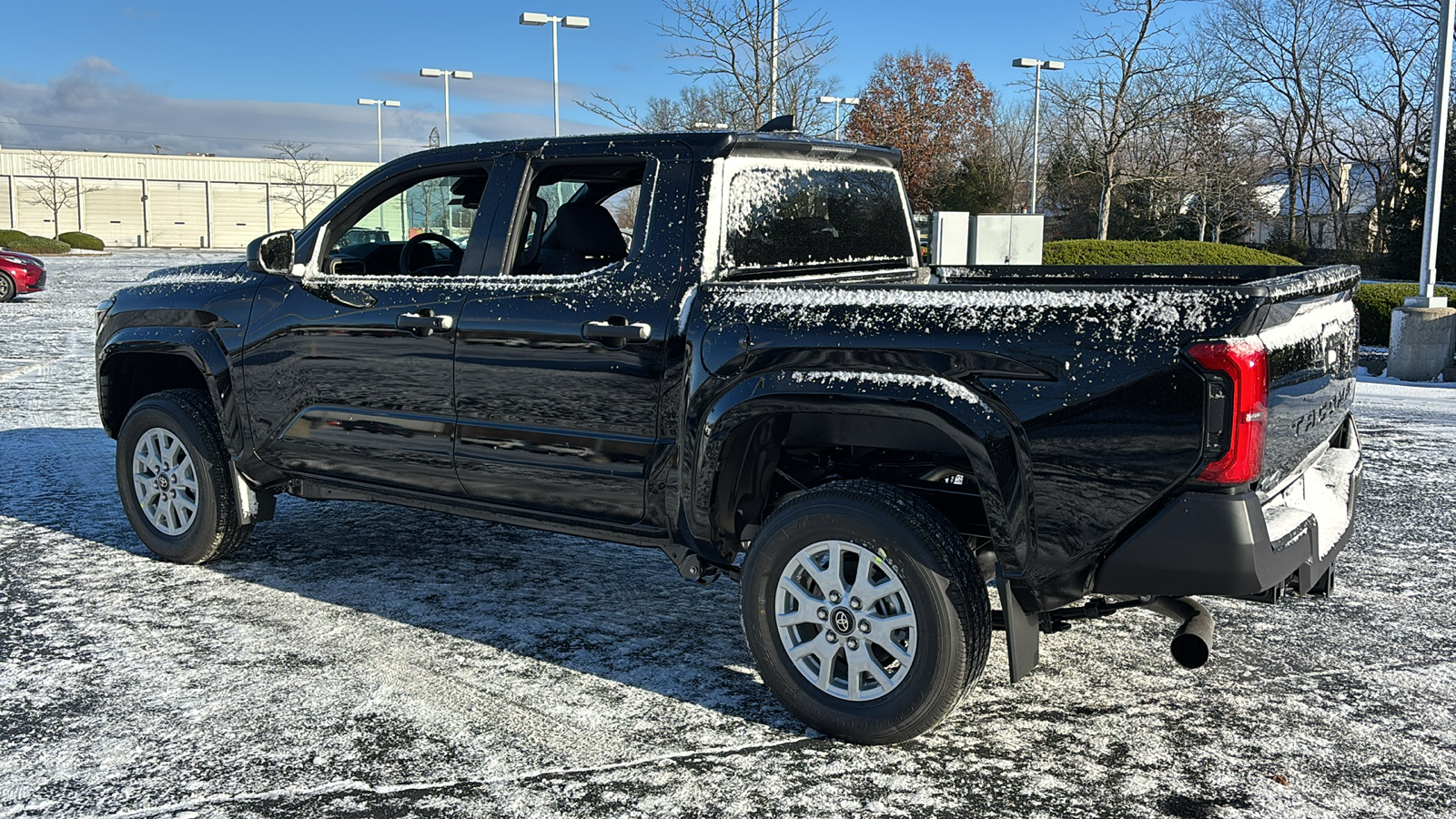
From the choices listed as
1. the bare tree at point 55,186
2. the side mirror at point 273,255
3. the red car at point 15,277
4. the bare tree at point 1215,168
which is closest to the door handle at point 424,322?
the side mirror at point 273,255

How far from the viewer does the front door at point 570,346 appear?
173 inches

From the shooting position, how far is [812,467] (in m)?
4.49

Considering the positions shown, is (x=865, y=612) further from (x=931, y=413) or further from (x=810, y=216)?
(x=810, y=216)

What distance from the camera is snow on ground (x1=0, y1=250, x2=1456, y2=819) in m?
3.57

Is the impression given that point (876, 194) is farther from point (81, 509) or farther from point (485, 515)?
point (81, 509)

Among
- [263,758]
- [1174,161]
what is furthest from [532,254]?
[1174,161]

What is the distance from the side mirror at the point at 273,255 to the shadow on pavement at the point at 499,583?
1419 mm

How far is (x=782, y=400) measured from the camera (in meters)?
A: 3.94

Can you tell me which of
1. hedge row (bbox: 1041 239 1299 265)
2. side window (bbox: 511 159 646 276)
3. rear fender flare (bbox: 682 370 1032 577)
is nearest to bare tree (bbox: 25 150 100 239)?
hedge row (bbox: 1041 239 1299 265)

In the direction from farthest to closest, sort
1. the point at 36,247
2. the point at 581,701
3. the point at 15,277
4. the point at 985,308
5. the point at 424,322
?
the point at 36,247 → the point at 15,277 → the point at 424,322 → the point at 581,701 → the point at 985,308

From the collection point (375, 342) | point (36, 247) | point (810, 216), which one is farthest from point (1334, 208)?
point (36, 247)

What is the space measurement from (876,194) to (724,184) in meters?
1.03

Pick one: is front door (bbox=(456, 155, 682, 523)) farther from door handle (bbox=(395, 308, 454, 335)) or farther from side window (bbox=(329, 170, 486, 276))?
side window (bbox=(329, 170, 486, 276))

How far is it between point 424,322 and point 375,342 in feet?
1.03
